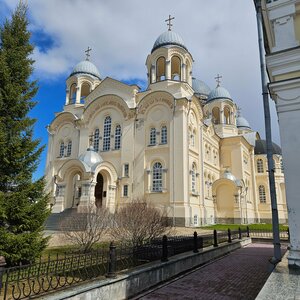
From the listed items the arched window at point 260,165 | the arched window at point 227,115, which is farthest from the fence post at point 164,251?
the arched window at point 227,115

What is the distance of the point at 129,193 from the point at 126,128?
19.9 feet

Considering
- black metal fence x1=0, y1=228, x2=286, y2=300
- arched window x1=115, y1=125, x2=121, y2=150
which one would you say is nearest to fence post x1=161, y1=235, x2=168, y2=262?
black metal fence x1=0, y1=228, x2=286, y2=300

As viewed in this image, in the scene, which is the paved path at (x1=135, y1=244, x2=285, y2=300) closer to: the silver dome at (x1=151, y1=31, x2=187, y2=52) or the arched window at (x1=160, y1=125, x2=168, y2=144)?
the arched window at (x1=160, y1=125, x2=168, y2=144)

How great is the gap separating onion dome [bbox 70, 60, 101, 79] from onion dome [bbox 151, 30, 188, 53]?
8.82 metres

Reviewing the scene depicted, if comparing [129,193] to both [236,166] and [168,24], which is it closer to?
[236,166]

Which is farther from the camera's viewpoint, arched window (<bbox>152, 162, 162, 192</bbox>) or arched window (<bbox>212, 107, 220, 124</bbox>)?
arched window (<bbox>212, 107, 220, 124</bbox>)

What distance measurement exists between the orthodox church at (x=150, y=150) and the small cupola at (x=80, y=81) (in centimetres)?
11

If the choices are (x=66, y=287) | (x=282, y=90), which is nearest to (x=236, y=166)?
(x=282, y=90)

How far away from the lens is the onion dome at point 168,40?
2869 cm

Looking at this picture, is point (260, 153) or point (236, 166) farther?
point (260, 153)

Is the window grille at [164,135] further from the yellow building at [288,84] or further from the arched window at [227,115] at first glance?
the yellow building at [288,84]

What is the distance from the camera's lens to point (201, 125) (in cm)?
2864

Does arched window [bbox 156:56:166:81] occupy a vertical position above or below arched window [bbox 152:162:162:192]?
above

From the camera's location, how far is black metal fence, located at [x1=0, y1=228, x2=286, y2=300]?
528 centimetres
